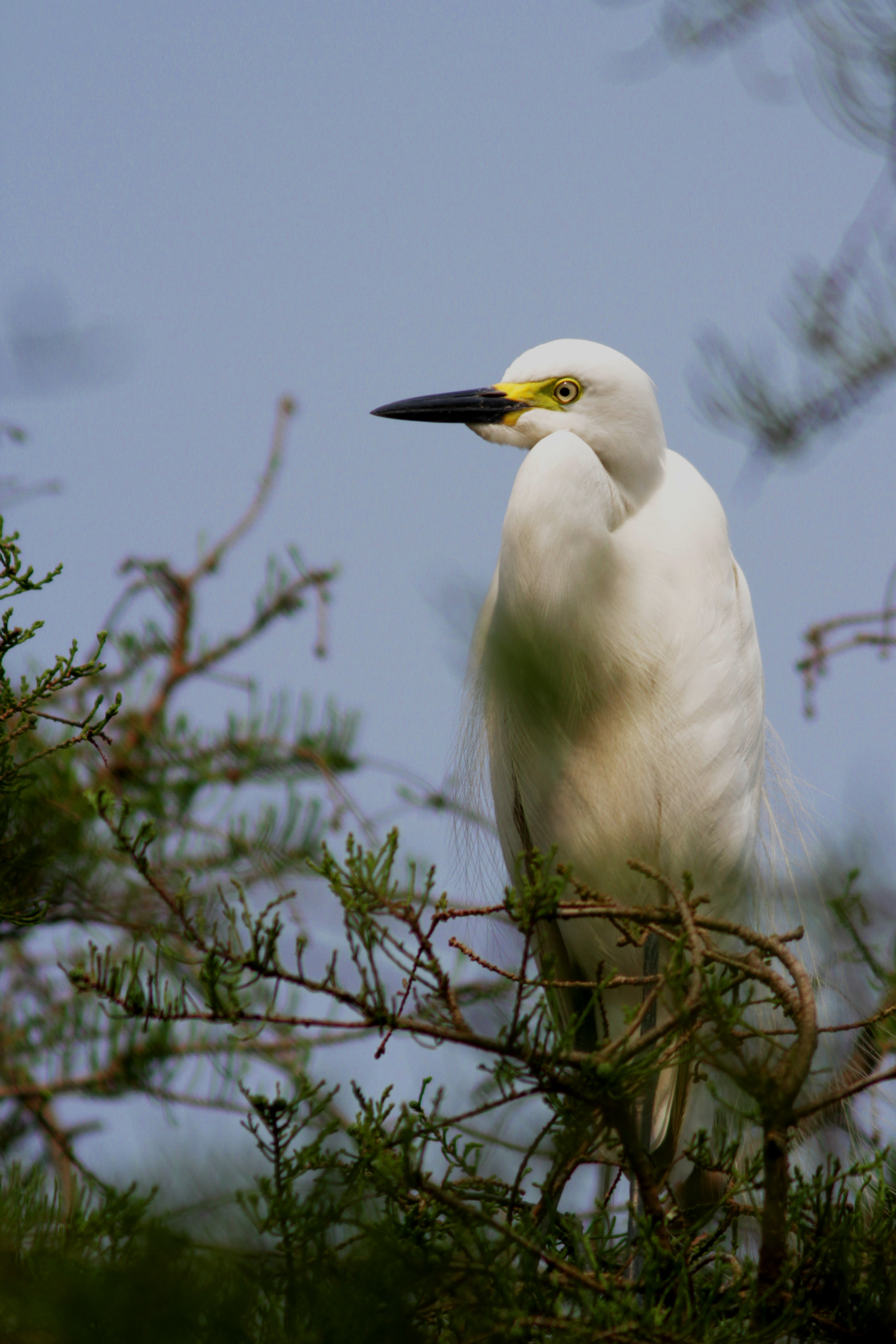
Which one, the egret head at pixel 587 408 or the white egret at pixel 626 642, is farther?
the egret head at pixel 587 408

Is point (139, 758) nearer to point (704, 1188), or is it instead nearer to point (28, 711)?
point (28, 711)

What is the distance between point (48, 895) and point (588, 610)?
0.93 metres

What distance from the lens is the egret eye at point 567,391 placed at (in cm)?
222

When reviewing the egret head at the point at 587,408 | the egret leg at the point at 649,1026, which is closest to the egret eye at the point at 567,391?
the egret head at the point at 587,408

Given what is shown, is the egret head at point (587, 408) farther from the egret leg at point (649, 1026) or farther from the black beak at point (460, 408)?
the egret leg at point (649, 1026)

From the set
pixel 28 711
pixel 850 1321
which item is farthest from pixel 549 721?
pixel 850 1321

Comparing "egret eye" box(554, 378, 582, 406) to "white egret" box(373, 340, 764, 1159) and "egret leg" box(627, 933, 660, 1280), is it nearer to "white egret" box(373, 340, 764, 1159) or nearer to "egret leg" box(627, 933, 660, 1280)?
"white egret" box(373, 340, 764, 1159)

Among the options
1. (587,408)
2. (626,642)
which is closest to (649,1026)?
(626,642)

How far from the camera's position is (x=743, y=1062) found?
34.9 inches

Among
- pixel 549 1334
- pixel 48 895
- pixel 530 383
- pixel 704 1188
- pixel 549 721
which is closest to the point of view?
pixel 549 721

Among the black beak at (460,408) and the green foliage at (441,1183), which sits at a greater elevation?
the black beak at (460,408)

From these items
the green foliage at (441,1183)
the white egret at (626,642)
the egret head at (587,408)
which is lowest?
the green foliage at (441,1183)

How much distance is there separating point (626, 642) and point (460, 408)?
0.57 metres

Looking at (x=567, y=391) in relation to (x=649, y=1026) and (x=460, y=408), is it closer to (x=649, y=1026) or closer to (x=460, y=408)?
(x=460, y=408)
